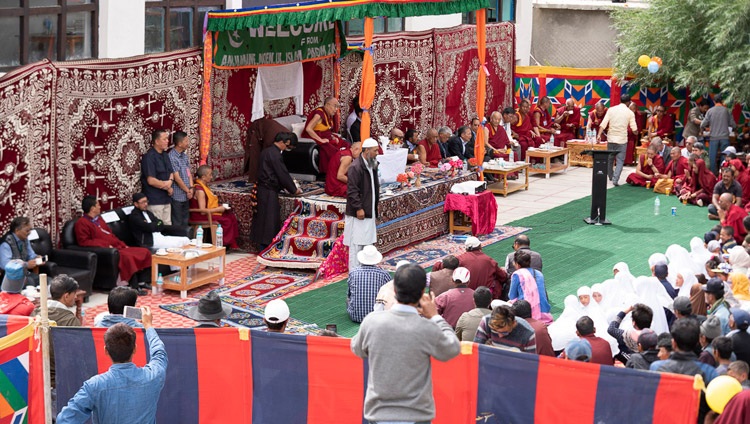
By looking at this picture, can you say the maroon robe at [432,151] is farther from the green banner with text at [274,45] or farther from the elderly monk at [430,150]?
the green banner with text at [274,45]

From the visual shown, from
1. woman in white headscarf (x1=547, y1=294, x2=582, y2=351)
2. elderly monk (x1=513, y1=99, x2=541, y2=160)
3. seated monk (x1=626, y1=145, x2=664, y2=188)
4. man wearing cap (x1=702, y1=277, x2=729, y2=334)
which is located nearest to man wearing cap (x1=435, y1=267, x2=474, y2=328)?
woman in white headscarf (x1=547, y1=294, x2=582, y2=351)

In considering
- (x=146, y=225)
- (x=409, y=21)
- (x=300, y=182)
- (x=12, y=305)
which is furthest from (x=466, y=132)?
(x=12, y=305)

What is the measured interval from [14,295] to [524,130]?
13738mm

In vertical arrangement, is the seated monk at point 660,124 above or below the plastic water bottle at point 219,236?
above

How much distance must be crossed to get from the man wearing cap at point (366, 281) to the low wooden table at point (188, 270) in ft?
6.90

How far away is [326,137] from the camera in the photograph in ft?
55.9

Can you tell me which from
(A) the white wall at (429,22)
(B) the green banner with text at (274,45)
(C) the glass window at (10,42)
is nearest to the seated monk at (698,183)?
(A) the white wall at (429,22)

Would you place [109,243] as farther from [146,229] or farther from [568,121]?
[568,121]

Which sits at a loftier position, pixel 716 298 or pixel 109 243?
pixel 716 298

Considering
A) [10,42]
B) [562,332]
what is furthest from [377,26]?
[562,332]

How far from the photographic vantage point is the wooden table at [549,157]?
70.3 feet

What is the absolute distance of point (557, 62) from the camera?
85.1 feet

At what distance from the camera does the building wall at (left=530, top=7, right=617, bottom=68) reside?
83.6 ft

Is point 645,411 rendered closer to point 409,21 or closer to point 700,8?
point 409,21
